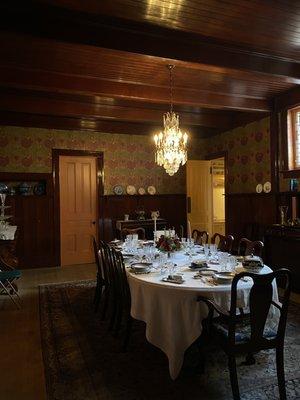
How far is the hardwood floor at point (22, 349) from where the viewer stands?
2.45 m

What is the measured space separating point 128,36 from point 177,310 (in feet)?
8.96

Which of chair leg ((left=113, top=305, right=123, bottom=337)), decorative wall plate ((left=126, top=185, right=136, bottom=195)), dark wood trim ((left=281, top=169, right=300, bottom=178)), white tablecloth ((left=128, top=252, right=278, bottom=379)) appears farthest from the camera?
decorative wall plate ((left=126, top=185, right=136, bottom=195))

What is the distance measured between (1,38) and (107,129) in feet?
12.7

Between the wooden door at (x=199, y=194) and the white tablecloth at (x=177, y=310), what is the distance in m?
5.20

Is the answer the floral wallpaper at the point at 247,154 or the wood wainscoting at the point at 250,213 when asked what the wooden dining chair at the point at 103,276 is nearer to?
the wood wainscoting at the point at 250,213

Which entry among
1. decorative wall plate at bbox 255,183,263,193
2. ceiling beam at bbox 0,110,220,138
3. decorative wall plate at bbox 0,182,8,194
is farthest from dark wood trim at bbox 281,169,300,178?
decorative wall plate at bbox 0,182,8,194

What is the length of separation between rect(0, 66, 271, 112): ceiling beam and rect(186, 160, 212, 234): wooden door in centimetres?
234

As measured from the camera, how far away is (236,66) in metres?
3.81

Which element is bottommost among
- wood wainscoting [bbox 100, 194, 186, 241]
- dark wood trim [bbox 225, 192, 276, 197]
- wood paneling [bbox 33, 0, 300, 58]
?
wood wainscoting [bbox 100, 194, 186, 241]

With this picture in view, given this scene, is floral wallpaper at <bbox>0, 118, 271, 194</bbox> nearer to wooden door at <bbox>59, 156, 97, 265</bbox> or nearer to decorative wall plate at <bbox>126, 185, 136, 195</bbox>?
decorative wall plate at <bbox>126, 185, 136, 195</bbox>

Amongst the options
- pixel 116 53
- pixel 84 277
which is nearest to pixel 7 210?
pixel 84 277

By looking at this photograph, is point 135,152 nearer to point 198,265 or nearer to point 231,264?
point 198,265

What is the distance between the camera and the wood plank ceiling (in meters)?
2.92

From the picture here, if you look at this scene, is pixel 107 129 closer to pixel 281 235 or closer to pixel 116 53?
pixel 116 53
